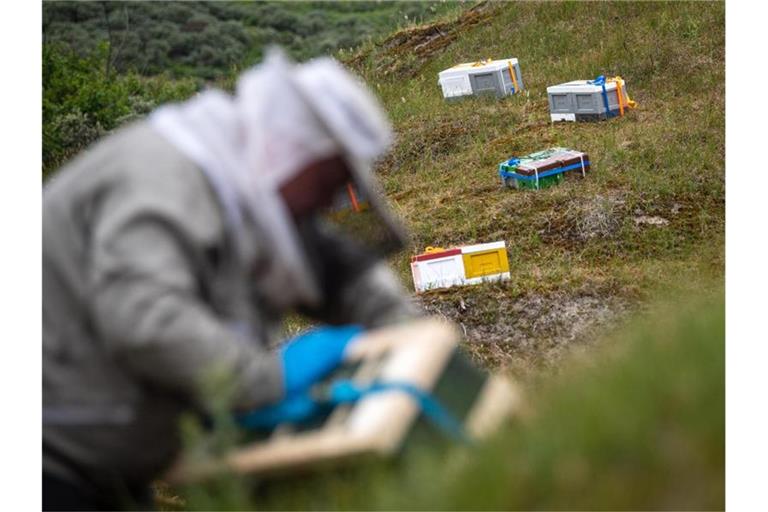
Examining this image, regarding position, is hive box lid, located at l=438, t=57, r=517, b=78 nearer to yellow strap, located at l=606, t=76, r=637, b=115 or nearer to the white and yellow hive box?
yellow strap, located at l=606, t=76, r=637, b=115

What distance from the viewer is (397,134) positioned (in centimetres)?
1307

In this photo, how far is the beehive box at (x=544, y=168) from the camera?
34.9 feet

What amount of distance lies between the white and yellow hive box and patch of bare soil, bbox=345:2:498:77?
6577 millimetres

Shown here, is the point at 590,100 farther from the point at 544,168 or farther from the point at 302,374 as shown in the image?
the point at 302,374

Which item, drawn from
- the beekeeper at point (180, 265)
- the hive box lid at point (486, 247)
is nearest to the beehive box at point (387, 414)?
A: the beekeeper at point (180, 265)

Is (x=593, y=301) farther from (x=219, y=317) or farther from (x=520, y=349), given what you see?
(x=219, y=317)

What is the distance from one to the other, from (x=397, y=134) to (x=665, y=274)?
17.2 feet

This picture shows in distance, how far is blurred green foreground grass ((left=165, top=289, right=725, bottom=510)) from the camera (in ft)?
7.40

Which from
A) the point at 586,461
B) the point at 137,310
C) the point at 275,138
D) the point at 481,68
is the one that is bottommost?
the point at 481,68

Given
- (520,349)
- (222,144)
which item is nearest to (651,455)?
(222,144)

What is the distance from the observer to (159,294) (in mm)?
2449

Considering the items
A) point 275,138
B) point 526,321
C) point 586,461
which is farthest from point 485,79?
point 586,461

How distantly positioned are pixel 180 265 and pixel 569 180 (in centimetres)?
850

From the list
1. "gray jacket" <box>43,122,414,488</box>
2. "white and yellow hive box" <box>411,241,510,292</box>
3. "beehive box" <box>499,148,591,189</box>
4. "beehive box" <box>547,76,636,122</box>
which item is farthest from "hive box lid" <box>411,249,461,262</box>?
"gray jacket" <box>43,122,414,488</box>
